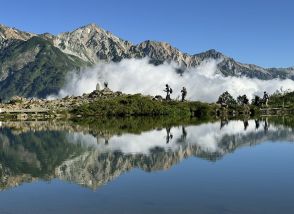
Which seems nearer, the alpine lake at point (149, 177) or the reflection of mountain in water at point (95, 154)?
the alpine lake at point (149, 177)

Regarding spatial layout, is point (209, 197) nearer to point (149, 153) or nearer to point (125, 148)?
point (149, 153)

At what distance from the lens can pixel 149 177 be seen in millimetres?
73875

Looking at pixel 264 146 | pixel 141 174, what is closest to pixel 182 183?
pixel 141 174

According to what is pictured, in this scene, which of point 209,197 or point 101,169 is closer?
point 209,197

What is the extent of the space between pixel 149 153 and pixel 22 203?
52221mm

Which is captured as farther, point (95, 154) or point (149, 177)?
point (95, 154)

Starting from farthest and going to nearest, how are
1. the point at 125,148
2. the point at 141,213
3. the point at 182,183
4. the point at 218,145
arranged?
1. the point at 218,145
2. the point at 125,148
3. the point at 182,183
4. the point at 141,213

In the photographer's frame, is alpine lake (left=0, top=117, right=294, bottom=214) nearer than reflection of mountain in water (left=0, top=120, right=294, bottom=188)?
Yes

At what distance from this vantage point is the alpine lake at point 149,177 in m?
53.4

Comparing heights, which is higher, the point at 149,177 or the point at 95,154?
the point at 95,154

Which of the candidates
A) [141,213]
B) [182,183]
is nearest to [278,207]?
[141,213]

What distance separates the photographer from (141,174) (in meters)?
77.1

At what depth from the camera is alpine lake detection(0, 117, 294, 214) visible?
175ft

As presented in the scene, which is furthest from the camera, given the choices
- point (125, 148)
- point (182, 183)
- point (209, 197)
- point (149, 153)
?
point (125, 148)
